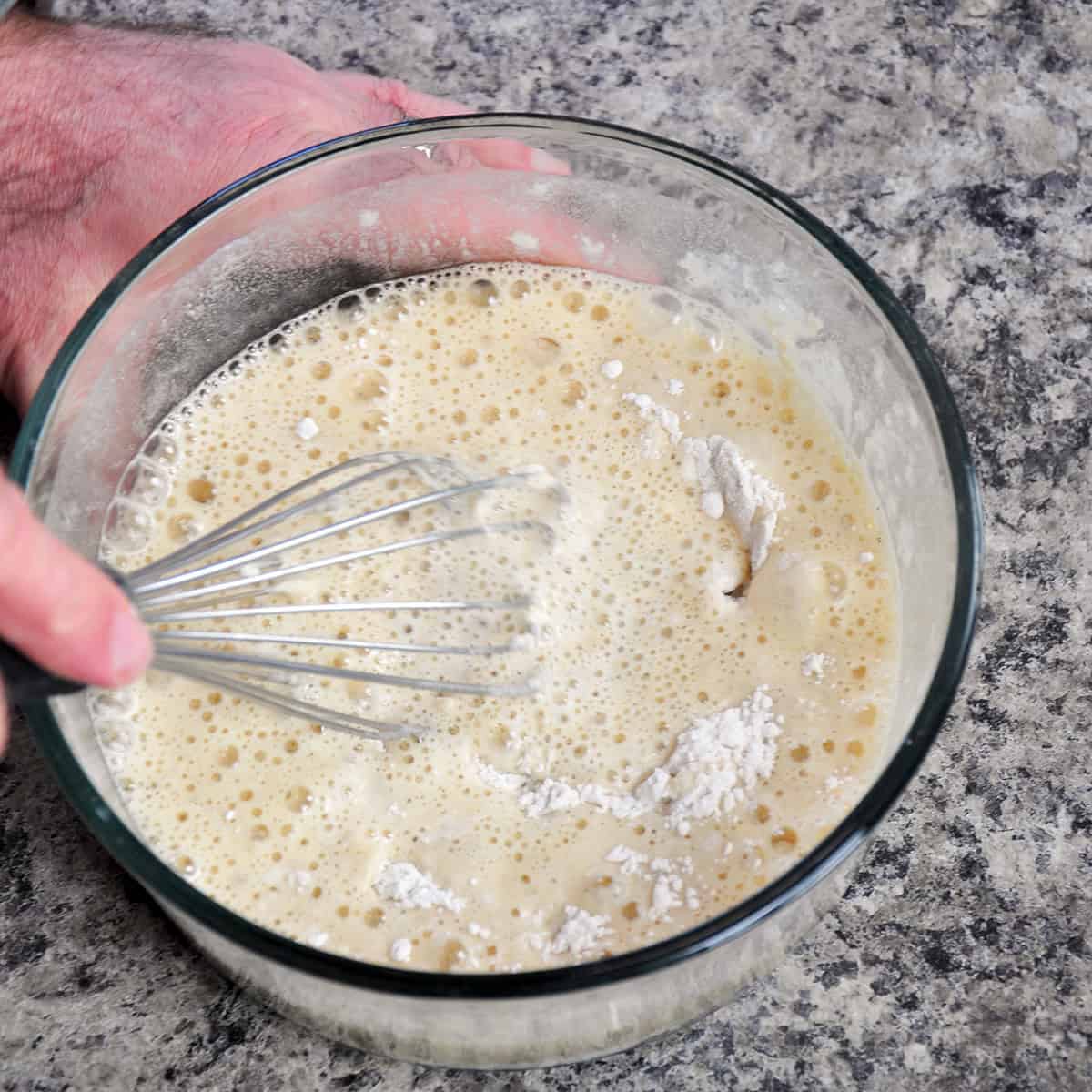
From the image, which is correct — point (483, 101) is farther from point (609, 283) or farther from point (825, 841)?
point (825, 841)

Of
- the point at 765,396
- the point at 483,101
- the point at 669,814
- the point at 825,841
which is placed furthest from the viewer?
the point at 483,101

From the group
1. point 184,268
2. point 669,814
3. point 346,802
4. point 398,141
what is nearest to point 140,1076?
point 346,802

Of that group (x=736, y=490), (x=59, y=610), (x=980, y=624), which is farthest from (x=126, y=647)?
(x=980, y=624)

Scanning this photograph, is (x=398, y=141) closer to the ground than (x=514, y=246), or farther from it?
farther from it

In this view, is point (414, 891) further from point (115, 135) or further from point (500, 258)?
point (115, 135)

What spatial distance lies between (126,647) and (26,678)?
0.05 m

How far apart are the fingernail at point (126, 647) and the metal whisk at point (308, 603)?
0.07 meters

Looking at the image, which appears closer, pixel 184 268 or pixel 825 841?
pixel 825 841

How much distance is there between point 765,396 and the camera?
35.4 inches

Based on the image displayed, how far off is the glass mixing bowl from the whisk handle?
4.0 inches

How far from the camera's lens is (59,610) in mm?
545

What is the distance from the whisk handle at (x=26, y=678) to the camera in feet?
1.87

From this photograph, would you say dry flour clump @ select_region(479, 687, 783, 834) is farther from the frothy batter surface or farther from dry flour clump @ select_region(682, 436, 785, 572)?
dry flour clump @ select_region(682, 436, 785, 572)

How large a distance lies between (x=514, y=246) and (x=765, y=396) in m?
0.21
